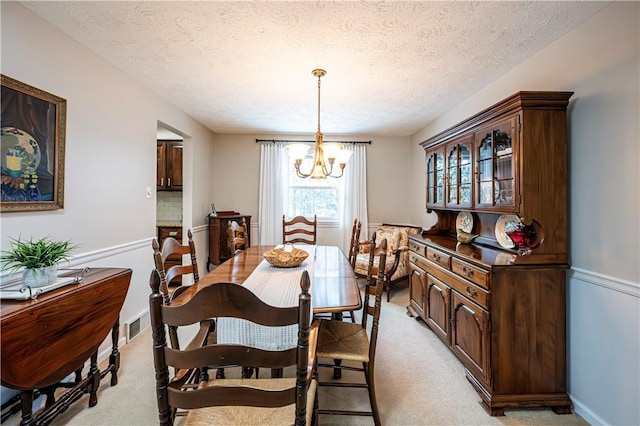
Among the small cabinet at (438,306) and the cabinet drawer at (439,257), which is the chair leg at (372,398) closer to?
the small cabinet at (438,306)

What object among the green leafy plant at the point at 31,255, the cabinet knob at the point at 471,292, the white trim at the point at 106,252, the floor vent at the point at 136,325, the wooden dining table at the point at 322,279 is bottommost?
the floor vent at the point at 136,325

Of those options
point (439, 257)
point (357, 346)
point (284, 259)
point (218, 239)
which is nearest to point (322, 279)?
point (284, 259)

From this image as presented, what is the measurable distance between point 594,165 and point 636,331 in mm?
928

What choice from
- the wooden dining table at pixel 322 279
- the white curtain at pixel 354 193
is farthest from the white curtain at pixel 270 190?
the wooden dining table at pixel 322 279

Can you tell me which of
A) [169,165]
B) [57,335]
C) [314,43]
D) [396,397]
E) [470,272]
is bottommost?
[396,397]

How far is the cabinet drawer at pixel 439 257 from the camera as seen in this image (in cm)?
247

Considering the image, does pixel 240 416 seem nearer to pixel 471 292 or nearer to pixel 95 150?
pixel 471 292

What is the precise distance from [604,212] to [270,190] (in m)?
4.15

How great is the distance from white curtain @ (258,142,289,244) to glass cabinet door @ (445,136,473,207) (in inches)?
111

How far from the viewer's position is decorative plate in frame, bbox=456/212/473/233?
3.02 metres

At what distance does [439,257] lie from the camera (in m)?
2.63

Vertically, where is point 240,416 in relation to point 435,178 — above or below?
below

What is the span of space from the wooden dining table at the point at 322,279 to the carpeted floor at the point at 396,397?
642 mm

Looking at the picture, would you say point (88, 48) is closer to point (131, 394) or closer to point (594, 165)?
point (131, 394)
